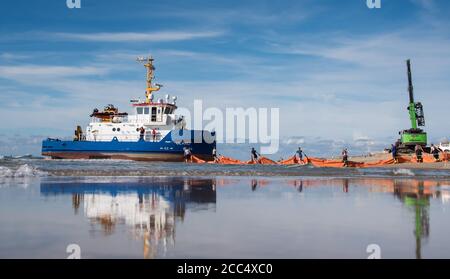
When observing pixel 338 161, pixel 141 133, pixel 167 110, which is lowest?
pixel 338 161

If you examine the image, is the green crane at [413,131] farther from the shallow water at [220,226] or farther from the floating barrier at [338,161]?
the shallow water at [220,226]

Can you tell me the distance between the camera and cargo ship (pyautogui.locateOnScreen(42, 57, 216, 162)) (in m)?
38.4

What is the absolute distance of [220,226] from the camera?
586 cm

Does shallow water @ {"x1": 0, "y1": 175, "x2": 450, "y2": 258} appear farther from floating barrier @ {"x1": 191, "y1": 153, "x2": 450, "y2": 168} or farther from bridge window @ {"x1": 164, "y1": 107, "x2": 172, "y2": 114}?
bridge window @ {"x1": 164, "y1": 107, "x2": 172, "y2": 114}

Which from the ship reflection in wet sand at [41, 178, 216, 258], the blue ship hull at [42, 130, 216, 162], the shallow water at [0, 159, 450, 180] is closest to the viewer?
the ship reflection in wet sand at [41, 178, 216, 258]

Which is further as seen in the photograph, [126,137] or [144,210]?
[126,137]

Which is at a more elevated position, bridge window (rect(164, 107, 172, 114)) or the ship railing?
bridge window (rect(164, 107, 172, 114))

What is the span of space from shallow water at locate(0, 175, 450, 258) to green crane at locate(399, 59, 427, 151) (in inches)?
1524

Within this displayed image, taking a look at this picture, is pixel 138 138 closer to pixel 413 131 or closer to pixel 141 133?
pixel 141 133

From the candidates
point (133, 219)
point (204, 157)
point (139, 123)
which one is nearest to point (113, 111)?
point (139, 123)

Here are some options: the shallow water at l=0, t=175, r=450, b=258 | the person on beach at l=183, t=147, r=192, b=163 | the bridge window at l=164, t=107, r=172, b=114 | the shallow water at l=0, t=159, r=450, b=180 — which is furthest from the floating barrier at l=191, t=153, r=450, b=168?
the shallow water at l=0, t=175, r=450, b=258

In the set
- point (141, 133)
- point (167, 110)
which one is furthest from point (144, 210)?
point (167, 110)

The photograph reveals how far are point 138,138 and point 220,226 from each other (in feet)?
113

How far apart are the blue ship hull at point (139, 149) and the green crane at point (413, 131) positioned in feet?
68.4
